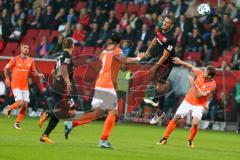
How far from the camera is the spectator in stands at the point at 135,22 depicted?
3228cm

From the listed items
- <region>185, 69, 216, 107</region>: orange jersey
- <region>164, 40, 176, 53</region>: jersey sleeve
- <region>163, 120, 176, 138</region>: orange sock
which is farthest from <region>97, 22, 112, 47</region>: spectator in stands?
<region>163, 120, 176, 138</region>: orange sock


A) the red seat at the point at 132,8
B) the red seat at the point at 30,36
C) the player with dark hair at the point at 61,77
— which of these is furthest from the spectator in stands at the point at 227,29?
the player with dark hair at the point at 61,77

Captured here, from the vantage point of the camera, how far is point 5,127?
2311 cm

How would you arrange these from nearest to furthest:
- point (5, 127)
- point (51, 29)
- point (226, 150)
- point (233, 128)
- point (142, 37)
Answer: point (226, 150)
point (5, 127)
point (233, 128)
point (142, 37)
point (51, 29)

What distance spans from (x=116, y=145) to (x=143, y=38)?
1319 centimetres

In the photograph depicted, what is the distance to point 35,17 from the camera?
A: 119 feet

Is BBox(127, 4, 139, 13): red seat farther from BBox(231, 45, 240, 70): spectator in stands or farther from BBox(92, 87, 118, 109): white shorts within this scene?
BBox(92, 87, 118, 109): white shorts

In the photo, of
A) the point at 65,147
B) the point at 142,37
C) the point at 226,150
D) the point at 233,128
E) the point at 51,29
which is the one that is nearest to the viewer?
the point at 65,147

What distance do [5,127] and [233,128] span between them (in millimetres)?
9263

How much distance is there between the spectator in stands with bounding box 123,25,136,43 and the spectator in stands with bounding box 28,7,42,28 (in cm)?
536

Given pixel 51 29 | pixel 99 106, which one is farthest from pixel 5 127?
pixel 51 29

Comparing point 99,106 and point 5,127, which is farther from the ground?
point 99,106

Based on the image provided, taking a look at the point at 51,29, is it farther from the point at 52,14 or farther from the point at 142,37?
the point at 142,37

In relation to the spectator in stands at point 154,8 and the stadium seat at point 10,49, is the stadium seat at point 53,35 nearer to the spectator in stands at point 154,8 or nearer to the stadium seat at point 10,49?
the stadium seat at point 10,49
